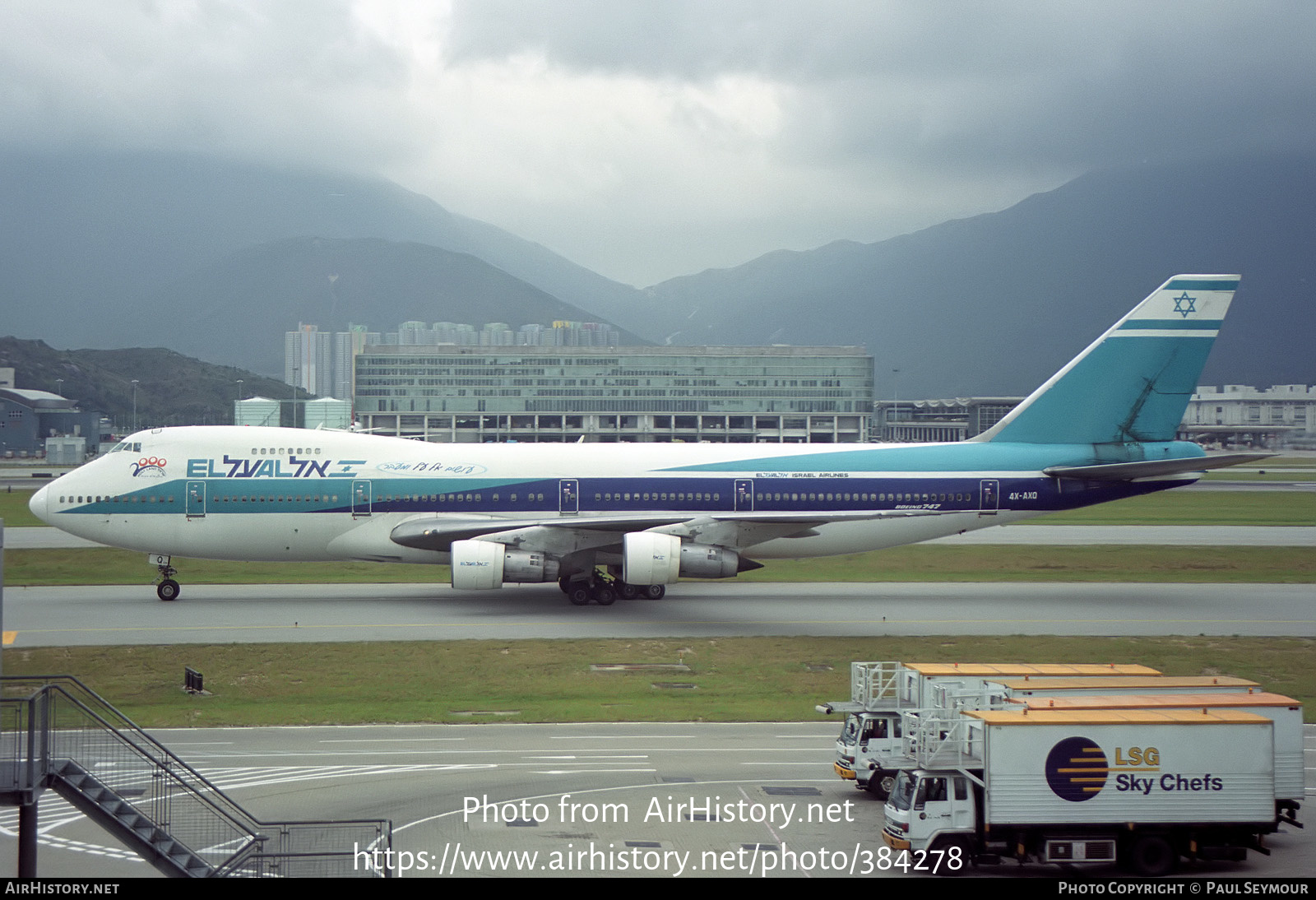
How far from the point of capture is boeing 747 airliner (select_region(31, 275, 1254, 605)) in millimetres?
36656

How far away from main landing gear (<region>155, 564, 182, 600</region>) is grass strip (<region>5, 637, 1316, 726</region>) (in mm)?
8473

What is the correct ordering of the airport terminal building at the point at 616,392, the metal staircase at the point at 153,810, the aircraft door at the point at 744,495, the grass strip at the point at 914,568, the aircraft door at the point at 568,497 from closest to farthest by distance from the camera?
the metal staircase at the point at 153,810, the aircraft door at the point at 568,497, the aircraft door at the point at 744,495, the grass strip at the point at 914,568, the airport terminal building at the point at 616,392

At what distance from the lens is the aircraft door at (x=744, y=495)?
38.3 meters

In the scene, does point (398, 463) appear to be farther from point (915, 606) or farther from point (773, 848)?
point (773, 848)

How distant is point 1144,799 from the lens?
48.3ft

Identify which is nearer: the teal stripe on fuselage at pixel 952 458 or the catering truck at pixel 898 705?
the catering truck at pixel 898 705

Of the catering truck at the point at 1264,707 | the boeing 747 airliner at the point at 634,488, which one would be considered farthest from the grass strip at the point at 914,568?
the catering truck at the point at 1264,707

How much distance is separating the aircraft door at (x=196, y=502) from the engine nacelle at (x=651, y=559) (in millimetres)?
13933

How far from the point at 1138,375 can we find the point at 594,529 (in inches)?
796

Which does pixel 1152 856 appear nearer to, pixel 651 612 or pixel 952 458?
pixel 651 612

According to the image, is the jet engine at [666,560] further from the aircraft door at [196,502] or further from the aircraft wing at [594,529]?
the aircraft door at [196,502]

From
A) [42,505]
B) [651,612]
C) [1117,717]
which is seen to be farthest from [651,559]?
[1117,717]

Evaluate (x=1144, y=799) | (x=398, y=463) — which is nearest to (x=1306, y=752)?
(x=1144, y=799)

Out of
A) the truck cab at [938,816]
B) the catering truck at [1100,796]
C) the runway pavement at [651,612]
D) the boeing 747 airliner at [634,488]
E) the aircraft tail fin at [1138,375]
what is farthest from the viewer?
the aircraft tail fin at [1138,375]
